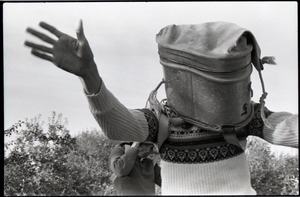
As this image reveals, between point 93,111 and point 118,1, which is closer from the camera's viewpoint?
point 93,111

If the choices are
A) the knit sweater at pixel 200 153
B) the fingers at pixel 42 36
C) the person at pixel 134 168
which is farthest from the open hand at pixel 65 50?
the person at pixel 134 168

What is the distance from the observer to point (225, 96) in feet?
3.85

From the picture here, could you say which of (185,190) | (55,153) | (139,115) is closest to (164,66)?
(139,115)

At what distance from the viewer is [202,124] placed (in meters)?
1.21

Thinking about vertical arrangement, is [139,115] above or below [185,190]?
above

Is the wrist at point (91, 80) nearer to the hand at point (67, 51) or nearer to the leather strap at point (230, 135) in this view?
the hand at point (67, 51)

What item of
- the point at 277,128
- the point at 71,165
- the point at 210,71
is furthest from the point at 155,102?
the point at 71,165

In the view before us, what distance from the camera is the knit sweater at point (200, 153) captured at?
1.18 m

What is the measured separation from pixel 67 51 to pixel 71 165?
1.91m

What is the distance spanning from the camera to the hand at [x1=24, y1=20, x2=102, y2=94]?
3.29ft

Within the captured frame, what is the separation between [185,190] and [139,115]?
205mm

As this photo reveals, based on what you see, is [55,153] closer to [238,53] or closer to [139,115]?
[139,115]

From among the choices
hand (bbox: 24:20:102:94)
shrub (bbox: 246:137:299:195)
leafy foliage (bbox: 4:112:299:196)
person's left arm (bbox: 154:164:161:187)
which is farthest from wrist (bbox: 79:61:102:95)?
shrub (bbox: 246:137:299:195)

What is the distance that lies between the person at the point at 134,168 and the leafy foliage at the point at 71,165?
980 millimetres
